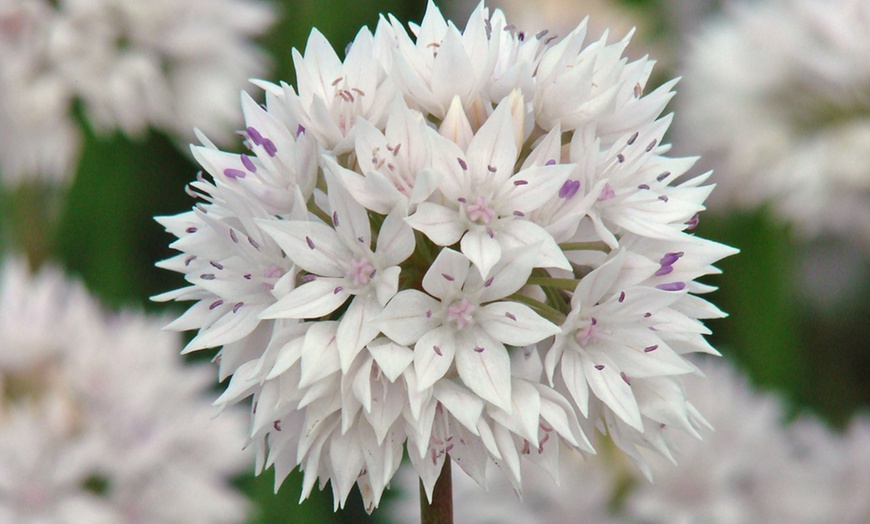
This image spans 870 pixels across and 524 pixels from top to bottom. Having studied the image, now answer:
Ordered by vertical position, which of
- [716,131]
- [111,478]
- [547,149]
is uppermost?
[716,131]

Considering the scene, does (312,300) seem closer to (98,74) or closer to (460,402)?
(460,402)

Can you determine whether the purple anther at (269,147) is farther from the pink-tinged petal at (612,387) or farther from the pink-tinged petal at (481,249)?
the pink-tinged petal at (612,387)

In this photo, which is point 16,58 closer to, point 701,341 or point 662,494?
point 662,494

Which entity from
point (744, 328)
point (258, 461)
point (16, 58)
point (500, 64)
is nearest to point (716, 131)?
point (744, 328)

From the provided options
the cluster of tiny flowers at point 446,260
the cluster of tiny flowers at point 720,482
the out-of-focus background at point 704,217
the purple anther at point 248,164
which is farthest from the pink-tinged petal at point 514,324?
the out-of-focus background at point 704,217

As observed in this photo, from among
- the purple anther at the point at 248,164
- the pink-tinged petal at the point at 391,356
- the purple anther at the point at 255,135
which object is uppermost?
the purple anther at the point at 255,135

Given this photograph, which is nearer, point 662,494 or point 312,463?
point 312,463
